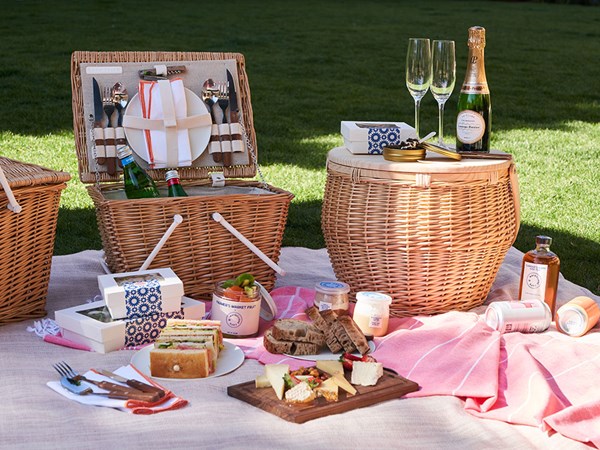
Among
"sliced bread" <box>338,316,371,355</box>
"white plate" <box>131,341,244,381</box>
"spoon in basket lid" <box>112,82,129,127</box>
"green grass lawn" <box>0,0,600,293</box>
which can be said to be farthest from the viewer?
"green grass lawn" <box>0,0,600,293</box>

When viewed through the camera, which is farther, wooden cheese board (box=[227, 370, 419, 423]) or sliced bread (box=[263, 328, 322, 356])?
sliced bread (box=[263, 328, 322, 356])

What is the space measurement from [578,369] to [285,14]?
9715 mm

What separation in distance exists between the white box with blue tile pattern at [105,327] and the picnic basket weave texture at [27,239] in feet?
0.65

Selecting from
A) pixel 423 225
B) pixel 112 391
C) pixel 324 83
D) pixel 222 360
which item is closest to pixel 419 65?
pixel 423 225

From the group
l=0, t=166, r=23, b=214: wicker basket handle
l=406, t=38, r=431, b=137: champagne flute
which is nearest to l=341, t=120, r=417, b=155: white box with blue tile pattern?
l=406, t=38, r=431, b=137: champagne flute

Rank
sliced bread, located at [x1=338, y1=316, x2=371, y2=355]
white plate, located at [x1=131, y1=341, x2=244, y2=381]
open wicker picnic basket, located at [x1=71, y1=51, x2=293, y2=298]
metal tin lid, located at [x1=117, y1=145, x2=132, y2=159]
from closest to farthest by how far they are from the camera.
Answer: white plate, located at [x1=131, y1=341, x2=244, y2=381] < sliced bread, located at [x1=338, y1=316, x2=371, y2=355] < open wicker picnic basket, located at [x1=71, y1=51, x2=293, y2=298] < metal tin lid, located at [x1=117, y1=145, x2=132, y2=159]

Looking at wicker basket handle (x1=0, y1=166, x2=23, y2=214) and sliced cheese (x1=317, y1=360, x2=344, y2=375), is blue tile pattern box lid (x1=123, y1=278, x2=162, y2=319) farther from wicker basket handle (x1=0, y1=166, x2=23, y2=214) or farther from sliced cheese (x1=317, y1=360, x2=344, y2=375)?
sliced cheese (x1=317, y1=360, x2=344, y2=375)

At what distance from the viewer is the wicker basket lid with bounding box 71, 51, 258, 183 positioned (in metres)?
2.85

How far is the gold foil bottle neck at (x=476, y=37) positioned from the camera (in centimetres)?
262

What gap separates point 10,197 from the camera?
2357mm

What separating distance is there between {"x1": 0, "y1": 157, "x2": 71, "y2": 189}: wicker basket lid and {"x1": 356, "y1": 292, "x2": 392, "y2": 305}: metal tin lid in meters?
0.87

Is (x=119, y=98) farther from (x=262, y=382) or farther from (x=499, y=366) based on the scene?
(x=499, y=366)

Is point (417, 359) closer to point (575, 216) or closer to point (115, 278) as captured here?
point (115, 278)

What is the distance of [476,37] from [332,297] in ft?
2.84
